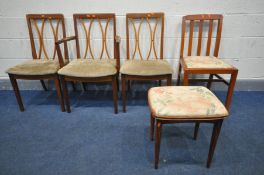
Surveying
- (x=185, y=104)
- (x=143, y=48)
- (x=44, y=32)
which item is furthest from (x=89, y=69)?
(x=185, y=104)

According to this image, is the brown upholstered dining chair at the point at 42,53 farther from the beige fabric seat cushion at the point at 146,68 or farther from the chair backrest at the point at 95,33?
the beige fabric seat cushion at the point at 146,68

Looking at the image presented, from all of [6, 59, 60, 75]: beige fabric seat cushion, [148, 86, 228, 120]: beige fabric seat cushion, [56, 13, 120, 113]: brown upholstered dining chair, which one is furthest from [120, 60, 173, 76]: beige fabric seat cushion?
[6, 59, 60, 75]: beige fabric seat cushion

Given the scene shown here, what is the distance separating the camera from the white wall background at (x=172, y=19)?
6.19ft

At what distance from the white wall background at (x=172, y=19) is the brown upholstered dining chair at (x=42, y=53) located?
86 millimetres

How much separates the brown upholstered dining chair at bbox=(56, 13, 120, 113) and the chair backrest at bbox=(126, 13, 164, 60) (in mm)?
181

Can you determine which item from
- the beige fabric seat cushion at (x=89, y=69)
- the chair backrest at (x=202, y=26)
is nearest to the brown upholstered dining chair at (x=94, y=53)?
the beige fabric seat cushion at (x=89, y=69)

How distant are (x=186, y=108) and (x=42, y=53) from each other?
1788mm

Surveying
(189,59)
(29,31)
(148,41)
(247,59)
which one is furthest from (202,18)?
(29,31)

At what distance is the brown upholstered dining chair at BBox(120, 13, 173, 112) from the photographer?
1.61 metres

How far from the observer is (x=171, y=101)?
1.07 meters

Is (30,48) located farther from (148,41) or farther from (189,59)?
(189,59)

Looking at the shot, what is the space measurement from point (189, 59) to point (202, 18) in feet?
1.39

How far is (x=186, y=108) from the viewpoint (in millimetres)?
1003

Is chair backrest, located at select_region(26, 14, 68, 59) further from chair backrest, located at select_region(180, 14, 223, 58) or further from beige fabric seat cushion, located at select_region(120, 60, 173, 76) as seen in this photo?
chair backrest, located at select_region(180, 14, 223, 58)
